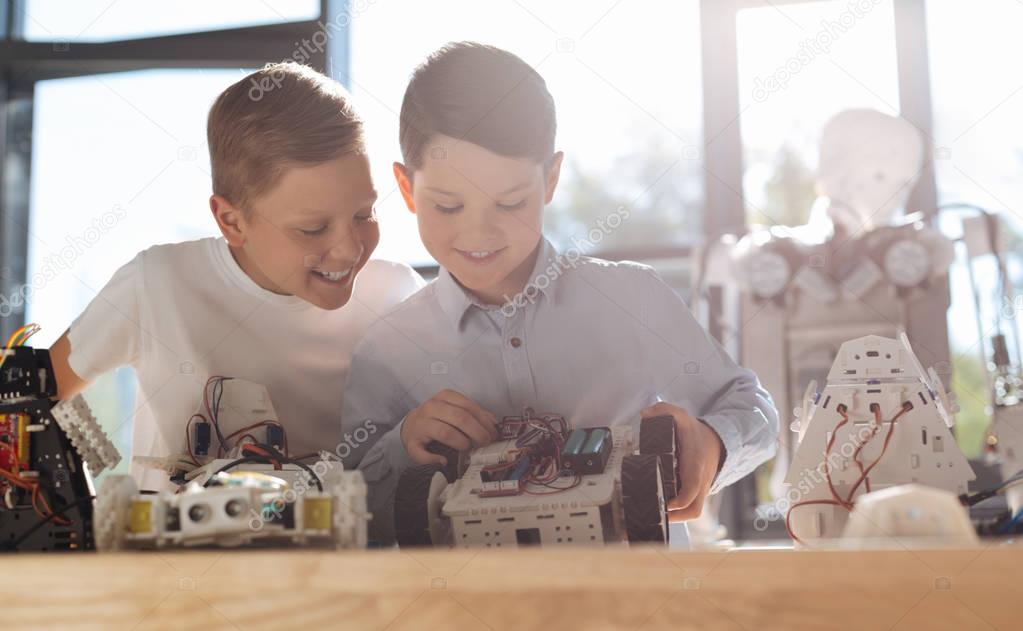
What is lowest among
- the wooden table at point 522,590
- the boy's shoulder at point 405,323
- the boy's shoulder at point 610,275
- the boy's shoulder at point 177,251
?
the wooden table at point 522,590

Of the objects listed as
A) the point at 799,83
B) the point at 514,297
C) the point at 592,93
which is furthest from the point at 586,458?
the point at 799,83

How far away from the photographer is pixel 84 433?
39.1 inches

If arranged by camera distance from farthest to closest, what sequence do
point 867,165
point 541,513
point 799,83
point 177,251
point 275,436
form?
point 799,83 → point 867,165 → point 177,251 → point 275,436 → point 541,513

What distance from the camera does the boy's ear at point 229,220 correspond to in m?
1.24

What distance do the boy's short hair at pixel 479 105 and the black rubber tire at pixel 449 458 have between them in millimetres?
342

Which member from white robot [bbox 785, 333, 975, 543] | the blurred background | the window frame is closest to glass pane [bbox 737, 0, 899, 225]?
the blurred background

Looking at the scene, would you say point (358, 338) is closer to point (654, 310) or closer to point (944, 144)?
point (654, 310)

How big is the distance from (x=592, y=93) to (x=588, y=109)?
6 cm

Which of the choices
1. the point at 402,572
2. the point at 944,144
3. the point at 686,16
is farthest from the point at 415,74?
the point at 944,144

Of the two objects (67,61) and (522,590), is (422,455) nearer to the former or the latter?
(522,590)

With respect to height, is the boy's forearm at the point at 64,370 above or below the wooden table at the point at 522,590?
above

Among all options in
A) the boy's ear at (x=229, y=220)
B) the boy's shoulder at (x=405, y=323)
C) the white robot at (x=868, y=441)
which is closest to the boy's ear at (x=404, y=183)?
the boy's shoulder at (x=405, y=323)

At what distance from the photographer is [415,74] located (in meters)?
1.22

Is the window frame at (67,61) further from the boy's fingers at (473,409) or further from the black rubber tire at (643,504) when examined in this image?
the black rubber tire at (643,504)
